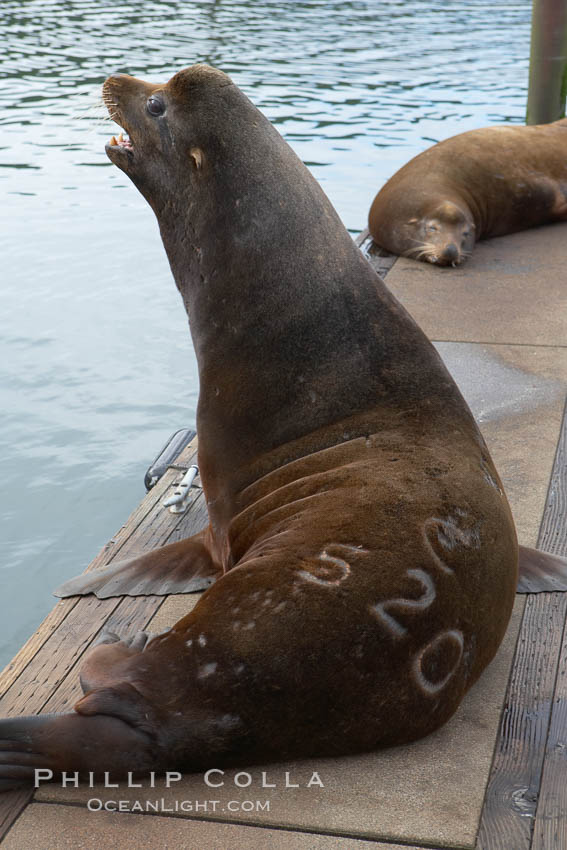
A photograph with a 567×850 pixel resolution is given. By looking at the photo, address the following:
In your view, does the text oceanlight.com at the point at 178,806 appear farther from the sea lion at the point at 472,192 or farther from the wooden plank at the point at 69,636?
the sea lion at the point at 472,192

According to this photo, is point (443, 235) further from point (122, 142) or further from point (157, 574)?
point (157, 574)

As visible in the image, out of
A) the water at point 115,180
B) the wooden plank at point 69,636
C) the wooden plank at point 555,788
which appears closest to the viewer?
the wooden plank at point 555,788

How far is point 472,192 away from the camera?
714 centimetres

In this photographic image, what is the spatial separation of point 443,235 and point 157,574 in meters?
4.07

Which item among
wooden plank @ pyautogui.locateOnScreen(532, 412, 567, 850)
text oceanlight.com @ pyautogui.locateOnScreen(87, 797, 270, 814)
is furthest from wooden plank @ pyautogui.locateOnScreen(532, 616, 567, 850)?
text oceanlight.com @ pyautogui.locateOnScreen(87, 797, 270, 814)

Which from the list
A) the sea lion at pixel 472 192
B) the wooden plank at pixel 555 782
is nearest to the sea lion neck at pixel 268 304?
the wooden plank at pixel 555 782

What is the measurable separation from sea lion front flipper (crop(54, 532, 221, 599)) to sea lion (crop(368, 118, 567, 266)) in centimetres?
388

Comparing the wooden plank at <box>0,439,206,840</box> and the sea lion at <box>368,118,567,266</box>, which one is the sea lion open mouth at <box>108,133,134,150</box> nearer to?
the wooden plank at <box>0,439,206,840</box>

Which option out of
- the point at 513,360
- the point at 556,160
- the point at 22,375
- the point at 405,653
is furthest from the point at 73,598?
the point at 556,160

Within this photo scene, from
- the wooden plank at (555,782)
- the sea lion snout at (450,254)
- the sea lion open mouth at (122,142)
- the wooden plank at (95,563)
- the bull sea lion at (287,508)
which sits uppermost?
the sea lion open mouth at (122,142)

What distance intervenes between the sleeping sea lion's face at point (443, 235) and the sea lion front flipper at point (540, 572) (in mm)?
3628

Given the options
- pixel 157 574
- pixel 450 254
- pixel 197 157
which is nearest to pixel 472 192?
pixel 450 254

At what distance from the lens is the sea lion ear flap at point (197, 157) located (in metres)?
3.05

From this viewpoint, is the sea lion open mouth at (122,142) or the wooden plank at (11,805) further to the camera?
the sea lion open mouth at (122,142)
